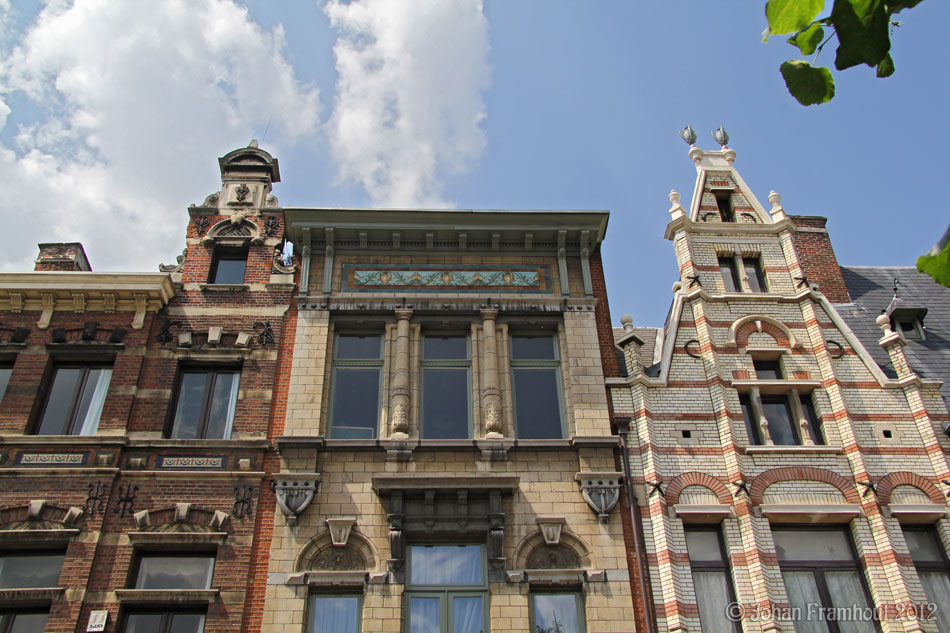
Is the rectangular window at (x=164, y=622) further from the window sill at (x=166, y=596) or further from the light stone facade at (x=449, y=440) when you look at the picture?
the light stone facade at (x=449, y=440)

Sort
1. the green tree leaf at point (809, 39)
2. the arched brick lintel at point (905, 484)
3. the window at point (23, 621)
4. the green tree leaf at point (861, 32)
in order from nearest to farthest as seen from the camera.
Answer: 1. the green tree leaf at point (861, 32)
2. the green tree leaf at point (809, 39)
3. the window at point (23, 621)
4. the arched brick lintel at point (905, 484)

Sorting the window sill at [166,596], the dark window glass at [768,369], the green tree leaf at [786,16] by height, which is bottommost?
the window sill at [166,596]

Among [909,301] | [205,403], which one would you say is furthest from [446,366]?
[909,301]

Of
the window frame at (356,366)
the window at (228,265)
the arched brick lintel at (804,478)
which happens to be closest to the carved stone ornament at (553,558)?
the arched brick lintel at (804,478)

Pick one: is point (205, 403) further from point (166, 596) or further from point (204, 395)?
point (166, 596)

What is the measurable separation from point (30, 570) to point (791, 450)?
1265 cm

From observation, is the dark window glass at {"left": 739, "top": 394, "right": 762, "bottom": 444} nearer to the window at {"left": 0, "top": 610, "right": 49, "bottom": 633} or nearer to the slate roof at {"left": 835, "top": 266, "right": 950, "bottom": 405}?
the slate roof at {"left": 835, "top": 266, "right": 950, "bottom": 405}

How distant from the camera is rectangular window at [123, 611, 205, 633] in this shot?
1202 centimetres

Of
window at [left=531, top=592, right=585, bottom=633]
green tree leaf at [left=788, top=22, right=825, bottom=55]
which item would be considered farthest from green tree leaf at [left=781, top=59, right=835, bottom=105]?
window at [left=531, top=592, right=585, bottom=633]

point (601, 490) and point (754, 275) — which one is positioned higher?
point (754, 275)

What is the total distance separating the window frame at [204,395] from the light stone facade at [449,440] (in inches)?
45.3

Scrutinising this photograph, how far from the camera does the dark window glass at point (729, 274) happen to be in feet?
54.2

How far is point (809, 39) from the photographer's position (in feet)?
13.0

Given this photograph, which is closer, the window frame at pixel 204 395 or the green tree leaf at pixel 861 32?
the green tree leaf at pixel 861 32
